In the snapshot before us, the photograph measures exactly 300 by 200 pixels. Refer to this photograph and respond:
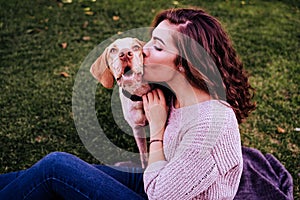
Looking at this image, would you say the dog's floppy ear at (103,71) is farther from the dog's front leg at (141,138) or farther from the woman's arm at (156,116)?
the dog's front leg at (141,138)

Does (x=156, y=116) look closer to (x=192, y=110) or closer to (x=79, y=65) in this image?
(x=192, y=110)

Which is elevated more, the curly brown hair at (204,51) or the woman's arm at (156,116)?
the curly brown hair at (204,51)

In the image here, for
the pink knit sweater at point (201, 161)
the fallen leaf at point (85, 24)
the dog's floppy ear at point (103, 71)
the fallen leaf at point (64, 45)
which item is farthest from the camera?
the fallen leaf at point (85, 24)

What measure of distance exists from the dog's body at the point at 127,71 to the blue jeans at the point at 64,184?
0.44 m

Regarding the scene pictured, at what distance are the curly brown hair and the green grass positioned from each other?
4.53ft

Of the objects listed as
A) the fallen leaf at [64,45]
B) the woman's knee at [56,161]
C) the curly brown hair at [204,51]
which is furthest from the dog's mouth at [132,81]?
the fallen leaf at [64,45]

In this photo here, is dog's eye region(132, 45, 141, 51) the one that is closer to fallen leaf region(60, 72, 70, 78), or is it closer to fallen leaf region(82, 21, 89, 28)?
fallen leaf region(60, 72, 70, 78)

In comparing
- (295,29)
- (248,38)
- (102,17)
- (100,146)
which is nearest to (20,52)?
(102,17)

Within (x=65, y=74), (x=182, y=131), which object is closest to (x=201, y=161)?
(x=182, y=131)

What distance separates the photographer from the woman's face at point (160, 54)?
225cm

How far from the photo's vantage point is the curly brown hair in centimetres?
225

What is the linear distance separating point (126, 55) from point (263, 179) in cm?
145

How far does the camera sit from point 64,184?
2.31 m

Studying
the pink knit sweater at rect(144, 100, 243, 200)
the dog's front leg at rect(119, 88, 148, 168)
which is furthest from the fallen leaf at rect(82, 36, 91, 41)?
the pink knit sweater at rect(144, 100, 243, 200)
